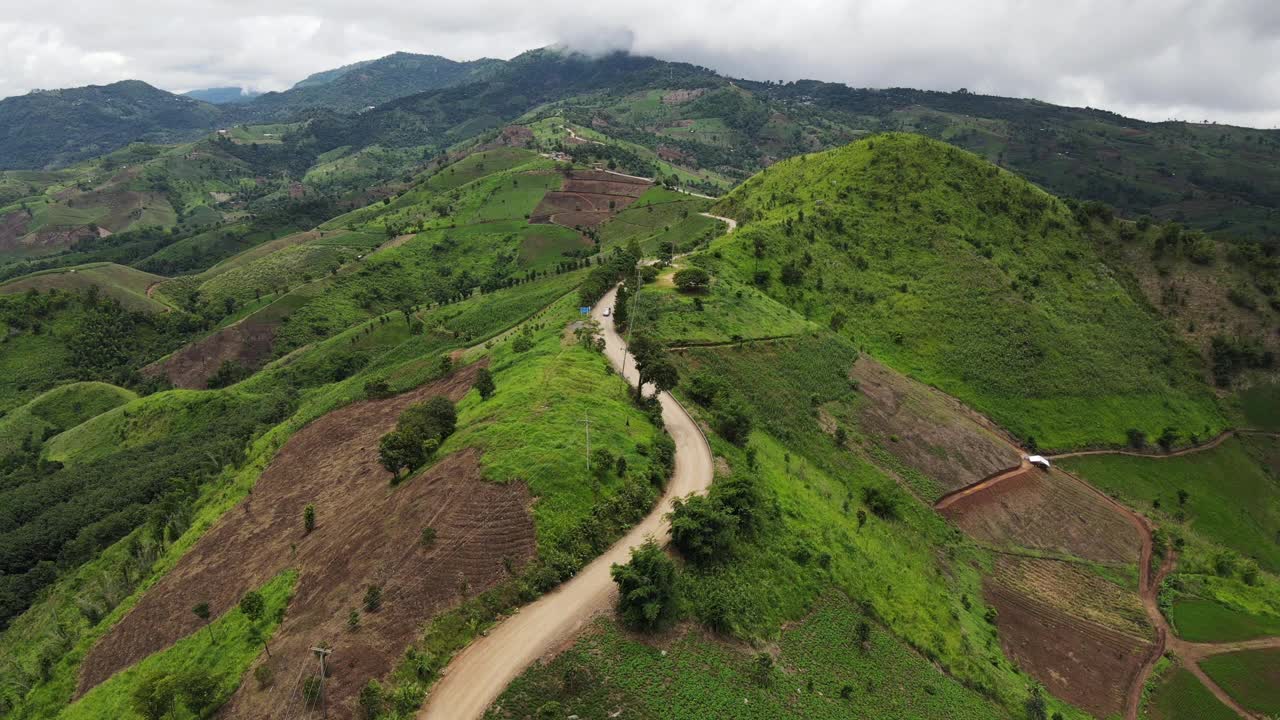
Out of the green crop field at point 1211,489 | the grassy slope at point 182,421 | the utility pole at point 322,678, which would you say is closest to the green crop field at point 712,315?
the grassy slope at point 182,421

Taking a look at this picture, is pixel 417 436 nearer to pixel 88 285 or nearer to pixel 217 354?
pixel 217 354

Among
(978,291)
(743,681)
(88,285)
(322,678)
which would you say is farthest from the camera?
(88,285)

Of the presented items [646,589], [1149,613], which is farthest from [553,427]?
[1149,613]

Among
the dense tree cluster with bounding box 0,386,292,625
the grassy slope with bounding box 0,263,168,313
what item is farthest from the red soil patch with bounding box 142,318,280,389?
the dense tree cluster with bounding box 0,386,292,625

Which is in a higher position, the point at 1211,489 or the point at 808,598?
the point at 808,598

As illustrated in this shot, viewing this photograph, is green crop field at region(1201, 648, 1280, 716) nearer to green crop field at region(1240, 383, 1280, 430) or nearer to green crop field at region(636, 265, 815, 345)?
green crop field at region(636, 265, 815, 345)

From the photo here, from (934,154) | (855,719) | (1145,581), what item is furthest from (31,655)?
(934,154)

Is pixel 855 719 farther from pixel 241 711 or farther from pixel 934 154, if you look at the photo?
pixel 934 154

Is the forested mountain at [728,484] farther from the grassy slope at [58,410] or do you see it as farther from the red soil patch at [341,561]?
the grassy slope at [58,410]
